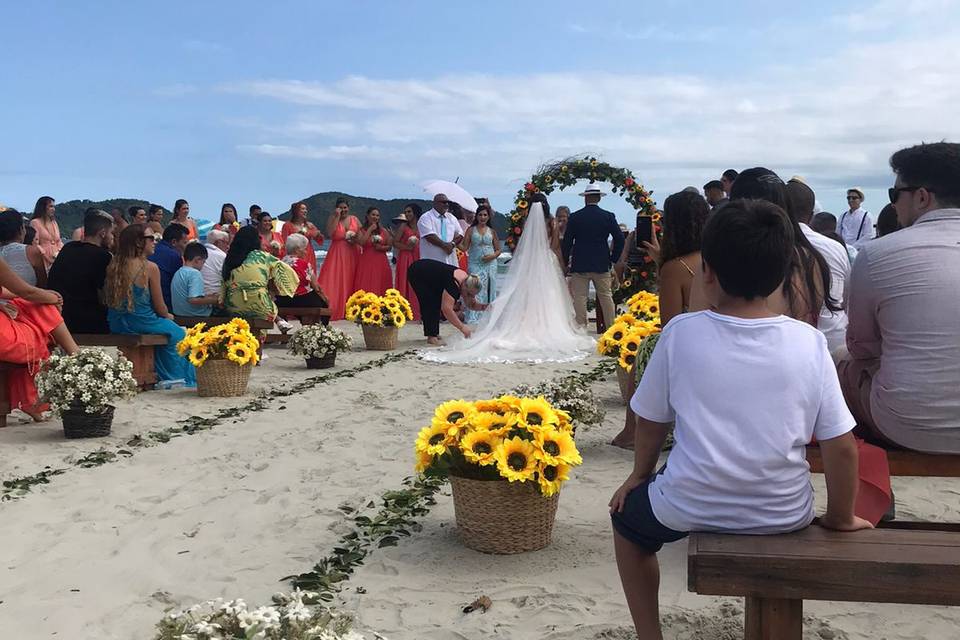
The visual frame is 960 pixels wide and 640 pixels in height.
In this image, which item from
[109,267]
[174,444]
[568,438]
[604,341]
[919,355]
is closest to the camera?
[919,355]

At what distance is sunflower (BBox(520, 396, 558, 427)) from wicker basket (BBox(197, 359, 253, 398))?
4776mm

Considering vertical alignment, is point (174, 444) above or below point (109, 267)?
below

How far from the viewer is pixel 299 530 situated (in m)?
4.67

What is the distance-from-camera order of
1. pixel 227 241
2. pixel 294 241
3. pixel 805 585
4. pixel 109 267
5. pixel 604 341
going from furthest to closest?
pixel 227 241, pixel 294 241, pixel 109 267, pixel 604 341, pixel 805 585

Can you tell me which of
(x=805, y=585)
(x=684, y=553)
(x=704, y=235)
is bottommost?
(x=684, y=553)

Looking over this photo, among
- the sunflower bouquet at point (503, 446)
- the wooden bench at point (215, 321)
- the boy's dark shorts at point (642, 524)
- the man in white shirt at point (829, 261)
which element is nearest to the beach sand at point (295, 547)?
the sunflower bouquet at point (503, 446)

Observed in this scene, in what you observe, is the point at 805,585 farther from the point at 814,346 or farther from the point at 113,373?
the point at 113,373

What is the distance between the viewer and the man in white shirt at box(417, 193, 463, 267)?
13008mm

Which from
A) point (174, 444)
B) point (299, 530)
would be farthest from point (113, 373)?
point (299, 530)

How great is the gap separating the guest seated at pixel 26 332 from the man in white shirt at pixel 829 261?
17.4ft

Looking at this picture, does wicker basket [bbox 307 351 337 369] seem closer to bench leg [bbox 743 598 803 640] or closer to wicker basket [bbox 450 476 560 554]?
wicker basket [bbox 450 476 560 554]

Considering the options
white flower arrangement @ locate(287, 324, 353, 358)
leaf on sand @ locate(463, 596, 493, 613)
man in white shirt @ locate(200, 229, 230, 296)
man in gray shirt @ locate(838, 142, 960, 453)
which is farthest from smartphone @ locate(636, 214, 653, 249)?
leaf on sand @ locate(463, 596, 493, 613)

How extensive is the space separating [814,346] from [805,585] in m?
0.66

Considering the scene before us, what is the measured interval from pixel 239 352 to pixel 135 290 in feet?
3.56
